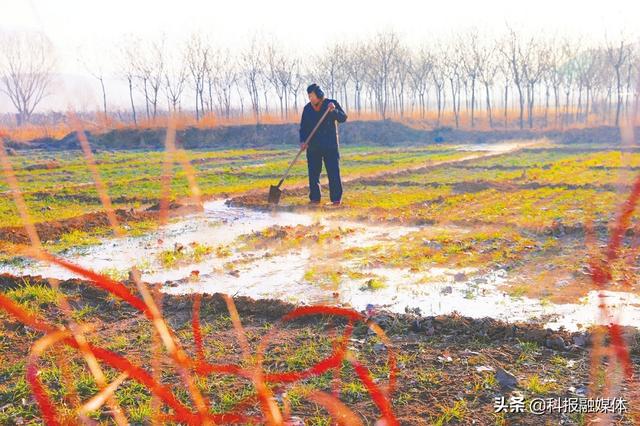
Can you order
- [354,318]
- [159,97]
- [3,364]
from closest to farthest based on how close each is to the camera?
[3,364] → [354,318] → [159,97]

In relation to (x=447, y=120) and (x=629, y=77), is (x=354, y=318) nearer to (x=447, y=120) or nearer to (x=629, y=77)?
(x=447, y=120)

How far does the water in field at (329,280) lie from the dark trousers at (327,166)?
3.88 feet

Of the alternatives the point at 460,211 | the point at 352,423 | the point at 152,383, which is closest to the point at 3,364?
the point at 152,383

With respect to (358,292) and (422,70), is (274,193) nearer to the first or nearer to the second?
(358,292)

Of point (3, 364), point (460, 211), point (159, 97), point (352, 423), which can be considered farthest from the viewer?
point (159, 97)

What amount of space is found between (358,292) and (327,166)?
4.61 m

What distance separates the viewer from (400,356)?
13.4 ft

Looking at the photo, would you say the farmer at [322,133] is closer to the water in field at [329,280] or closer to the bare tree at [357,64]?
the water in field at [329,280]

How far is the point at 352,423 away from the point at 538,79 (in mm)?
50730

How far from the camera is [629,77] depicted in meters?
52.4

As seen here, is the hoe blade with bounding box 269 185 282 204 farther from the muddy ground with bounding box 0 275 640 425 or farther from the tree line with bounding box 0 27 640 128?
the tree line with bounding box 0 27 640 128

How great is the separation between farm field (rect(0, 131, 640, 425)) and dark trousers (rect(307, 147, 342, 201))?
438 millimetres

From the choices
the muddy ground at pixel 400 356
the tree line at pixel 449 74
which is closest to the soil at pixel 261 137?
the tree line at pixel 449 74

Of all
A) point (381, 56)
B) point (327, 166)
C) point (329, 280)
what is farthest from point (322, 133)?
point (381, 56)
